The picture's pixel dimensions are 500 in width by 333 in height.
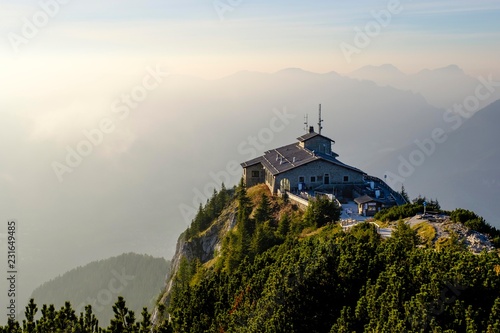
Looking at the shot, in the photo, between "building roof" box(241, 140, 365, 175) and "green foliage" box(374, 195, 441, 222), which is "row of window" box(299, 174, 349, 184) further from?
"green foliage" box(374, 195, 441, 222)

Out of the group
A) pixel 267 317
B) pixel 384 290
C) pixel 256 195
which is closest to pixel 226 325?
pixel 267 317

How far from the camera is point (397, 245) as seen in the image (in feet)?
82.5

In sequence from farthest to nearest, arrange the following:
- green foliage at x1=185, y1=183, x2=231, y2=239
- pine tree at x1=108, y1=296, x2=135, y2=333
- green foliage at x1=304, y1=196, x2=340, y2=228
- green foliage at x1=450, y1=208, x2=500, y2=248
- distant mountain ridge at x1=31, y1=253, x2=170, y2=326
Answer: distant mountain ridge at x1=31, y1=253, x2=170, y2=326
green foliage at x1=185, y1=183, x2=231, y2=239
green foliage at x1=304, y1=196, x2=340, y2=228
green foliage at x1=450, y1=208, x2=500, y2=248
pine tree at x1=108, y1=296, x2=135, y2=333

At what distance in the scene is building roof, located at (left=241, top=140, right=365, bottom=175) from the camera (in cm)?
5809

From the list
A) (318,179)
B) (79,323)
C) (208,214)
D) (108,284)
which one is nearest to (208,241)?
(208,214)

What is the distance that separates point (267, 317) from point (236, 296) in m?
3.98

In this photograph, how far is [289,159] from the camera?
6231 centimetres

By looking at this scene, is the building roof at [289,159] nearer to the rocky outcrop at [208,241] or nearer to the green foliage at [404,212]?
the rocky outcrop at [208,241]

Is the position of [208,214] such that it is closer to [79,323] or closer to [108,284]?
[79,323]

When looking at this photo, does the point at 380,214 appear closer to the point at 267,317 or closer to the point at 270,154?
the point at 267,317

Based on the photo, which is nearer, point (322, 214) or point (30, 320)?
point (30, 320)

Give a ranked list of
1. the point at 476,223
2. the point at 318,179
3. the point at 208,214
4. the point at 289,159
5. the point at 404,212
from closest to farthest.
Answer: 1. the point at 476,223
2. the point at 404,212
3. the point at 318,179
4. the point at 289,159
5. the point at 208,214

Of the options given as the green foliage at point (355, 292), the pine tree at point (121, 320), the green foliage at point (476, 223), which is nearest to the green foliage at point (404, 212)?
the green foliage at point (476, 223)

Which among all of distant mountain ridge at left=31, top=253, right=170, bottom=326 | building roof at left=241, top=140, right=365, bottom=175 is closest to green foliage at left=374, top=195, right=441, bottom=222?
building roof at left=241, top=140, right=365, bottom=175
